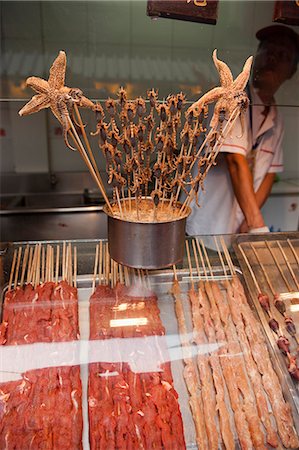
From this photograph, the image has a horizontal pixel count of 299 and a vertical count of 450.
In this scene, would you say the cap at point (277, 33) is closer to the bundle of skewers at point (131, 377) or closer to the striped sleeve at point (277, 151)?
the striped sleeve at point (277, 151)

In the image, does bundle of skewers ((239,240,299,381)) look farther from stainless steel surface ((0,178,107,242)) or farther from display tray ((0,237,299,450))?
stainless steel surface ((0,178,107,242))

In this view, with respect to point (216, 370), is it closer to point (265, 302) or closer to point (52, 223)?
point (265, 302)

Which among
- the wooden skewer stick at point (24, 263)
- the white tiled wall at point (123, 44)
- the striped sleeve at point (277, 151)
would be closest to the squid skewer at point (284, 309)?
the white tiled wall at point (123, 44)

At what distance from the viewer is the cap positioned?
2.50 meters

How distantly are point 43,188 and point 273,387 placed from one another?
388 cm

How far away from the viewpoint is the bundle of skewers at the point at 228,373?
146cm

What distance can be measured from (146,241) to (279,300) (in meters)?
0.72

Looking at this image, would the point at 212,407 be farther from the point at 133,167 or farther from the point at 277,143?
the point at 277,143

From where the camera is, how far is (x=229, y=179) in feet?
10.5

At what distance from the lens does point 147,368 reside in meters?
1.59

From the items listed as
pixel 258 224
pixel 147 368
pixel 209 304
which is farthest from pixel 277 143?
pixel 147 368

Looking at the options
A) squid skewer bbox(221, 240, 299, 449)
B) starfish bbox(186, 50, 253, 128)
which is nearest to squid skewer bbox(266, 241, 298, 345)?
squid skewer bbox(221, 240, 299, 449)

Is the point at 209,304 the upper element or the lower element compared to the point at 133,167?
lower

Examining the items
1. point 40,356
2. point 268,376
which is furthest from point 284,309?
point 40,356
